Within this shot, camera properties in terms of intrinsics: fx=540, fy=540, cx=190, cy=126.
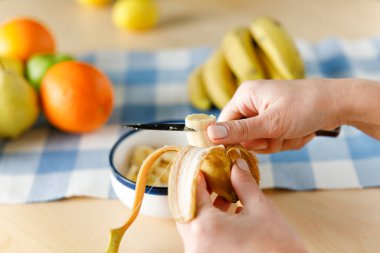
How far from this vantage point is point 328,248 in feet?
2.50

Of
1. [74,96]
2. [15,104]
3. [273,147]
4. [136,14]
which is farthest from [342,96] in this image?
[136,14]

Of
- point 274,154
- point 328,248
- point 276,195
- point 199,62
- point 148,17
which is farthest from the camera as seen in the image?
point 148,17

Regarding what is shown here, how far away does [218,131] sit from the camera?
719 millimetres

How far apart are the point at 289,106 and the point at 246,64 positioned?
0.30 metres

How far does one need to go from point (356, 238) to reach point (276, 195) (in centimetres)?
15

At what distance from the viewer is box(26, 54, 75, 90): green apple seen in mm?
1089

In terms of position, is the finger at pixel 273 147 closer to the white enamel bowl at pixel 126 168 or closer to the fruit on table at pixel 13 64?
the white enamel bowl at pixel 126 168

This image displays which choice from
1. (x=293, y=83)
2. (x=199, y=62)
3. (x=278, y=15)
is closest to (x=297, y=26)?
(x=278, y=15)

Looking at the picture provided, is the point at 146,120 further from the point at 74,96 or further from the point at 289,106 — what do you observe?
the point at 289,106

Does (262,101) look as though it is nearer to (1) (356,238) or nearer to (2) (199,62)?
(1) (356,238)

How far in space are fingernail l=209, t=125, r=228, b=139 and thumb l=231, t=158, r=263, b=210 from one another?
0.05m

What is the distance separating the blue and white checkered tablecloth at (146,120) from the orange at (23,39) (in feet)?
0.53

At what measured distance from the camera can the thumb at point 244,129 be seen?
0.72m

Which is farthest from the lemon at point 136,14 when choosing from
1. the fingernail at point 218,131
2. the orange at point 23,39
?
the fingernail at point 218,131
